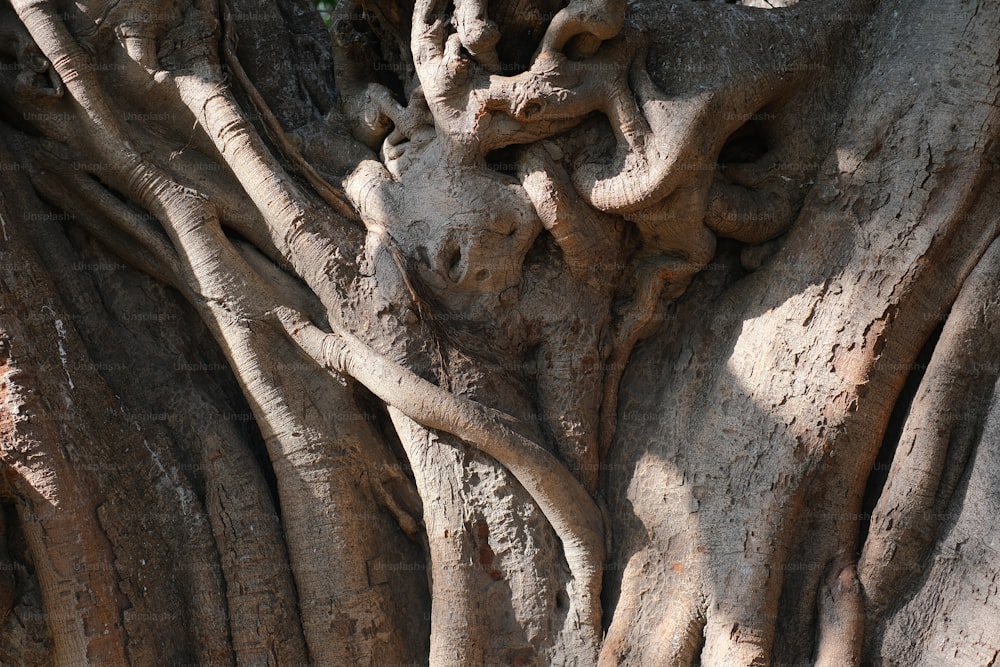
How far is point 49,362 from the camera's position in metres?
3.16

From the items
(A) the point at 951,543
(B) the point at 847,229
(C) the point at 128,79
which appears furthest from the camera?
(C) the point at 128,79

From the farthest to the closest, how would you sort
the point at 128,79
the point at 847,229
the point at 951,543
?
the point at 128,79
the point at 847,229
the point at 951,543

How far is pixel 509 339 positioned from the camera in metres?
3.29

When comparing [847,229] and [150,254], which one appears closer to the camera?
[847,229]

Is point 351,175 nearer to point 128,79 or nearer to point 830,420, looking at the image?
point 128,79

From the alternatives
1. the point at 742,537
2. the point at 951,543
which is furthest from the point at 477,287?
the point at 951,543

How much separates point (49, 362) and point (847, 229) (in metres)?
2.43

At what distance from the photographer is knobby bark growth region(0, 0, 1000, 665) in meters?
3.04

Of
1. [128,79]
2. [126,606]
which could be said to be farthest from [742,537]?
[128,79]

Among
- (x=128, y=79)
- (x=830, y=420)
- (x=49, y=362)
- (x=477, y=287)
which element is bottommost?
(x=830, y=420)

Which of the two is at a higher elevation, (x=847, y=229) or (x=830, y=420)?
(x=847, y=229)

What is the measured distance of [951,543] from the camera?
2.92 metres

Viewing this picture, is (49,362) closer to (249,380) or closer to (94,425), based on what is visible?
(94,425)

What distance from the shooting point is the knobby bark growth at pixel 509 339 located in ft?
9.96
